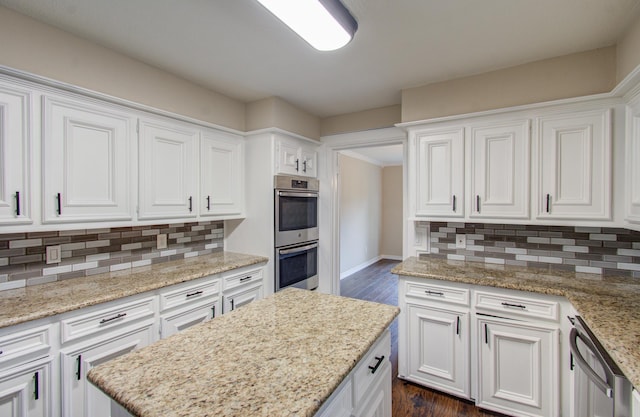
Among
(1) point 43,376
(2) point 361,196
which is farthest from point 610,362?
(2) point 361,196

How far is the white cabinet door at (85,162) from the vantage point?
5.45ft

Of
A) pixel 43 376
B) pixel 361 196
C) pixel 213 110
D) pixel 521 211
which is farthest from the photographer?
pixel 361 196

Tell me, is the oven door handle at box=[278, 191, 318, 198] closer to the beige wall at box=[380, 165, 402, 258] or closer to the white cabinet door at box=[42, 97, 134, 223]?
the white cabinet door at box=[42, 97, 134, 223]

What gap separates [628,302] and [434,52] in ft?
6.04

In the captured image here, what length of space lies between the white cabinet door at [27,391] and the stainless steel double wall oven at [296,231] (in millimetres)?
1647

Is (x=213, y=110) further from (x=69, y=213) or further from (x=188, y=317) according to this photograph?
(x=188, y=317)

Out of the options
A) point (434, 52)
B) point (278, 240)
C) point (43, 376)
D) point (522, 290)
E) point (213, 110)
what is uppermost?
point (434, 52)

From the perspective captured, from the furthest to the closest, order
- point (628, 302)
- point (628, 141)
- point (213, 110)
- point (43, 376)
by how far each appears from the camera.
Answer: point (213, 110) < point (628, 141) < point (628, 302) < point (43, 376)

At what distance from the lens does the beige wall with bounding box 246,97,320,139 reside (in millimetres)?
2783

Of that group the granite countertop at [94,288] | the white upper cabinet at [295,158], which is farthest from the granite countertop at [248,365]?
the white upper cabinet at [295,158]

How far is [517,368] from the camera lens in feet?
6.05

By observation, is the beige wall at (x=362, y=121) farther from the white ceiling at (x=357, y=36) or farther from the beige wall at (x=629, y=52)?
the beige wall at (x=629, y=52)

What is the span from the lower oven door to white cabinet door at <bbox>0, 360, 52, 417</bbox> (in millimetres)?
1653

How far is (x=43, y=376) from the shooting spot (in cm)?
141
